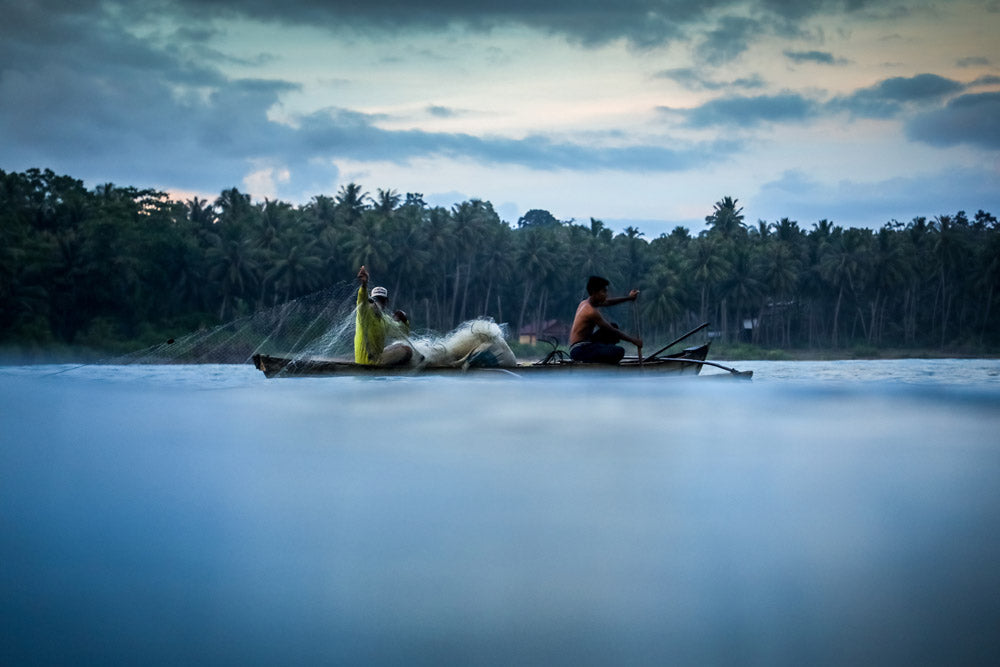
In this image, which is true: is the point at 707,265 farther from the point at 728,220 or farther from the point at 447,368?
the point at 447,368

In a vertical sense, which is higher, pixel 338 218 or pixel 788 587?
pixel 338 218

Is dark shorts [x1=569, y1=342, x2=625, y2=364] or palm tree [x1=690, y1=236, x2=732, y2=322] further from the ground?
palm tree [x1=690, y1=236, x2=732, y2=322]

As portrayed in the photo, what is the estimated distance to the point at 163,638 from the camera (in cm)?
381

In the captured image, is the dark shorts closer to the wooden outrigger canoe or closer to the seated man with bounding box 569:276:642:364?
the seated man with bounding box 569:276:642:364

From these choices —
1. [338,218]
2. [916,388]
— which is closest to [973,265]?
[338,218]

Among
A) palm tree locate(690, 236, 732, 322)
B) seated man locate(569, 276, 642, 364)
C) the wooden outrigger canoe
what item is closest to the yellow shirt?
the wooden outrigger canoe

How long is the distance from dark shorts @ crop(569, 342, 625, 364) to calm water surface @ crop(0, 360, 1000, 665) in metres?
3.11

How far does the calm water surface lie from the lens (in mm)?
3771

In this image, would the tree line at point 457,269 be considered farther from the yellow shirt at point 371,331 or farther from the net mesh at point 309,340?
the yellow shirt at point 371,331

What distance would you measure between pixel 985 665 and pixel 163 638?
10.8 ft

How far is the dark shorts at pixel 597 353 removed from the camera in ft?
44.7

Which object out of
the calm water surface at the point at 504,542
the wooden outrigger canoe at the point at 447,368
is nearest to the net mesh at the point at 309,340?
the wooden outrigger canoe at the point at 447,368

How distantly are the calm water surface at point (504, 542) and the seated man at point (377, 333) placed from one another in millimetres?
3096

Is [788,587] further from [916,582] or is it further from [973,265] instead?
[973,265]
